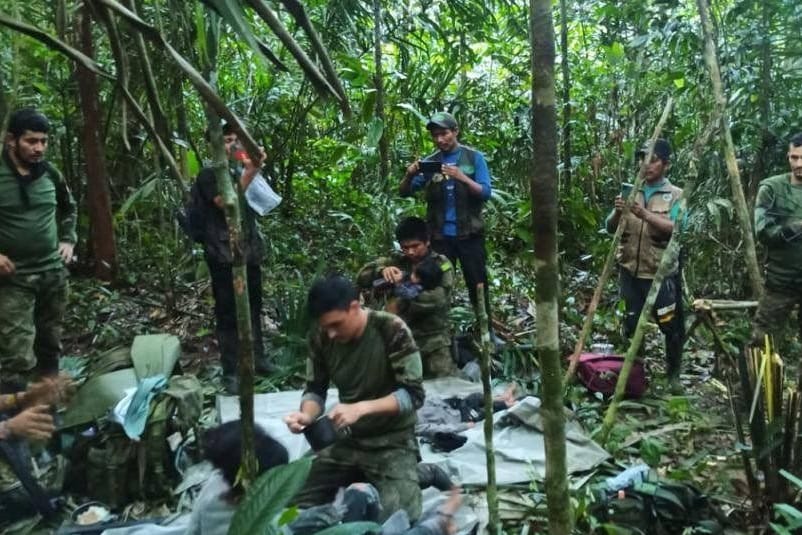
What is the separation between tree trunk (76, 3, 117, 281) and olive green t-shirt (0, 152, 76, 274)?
2.18 m

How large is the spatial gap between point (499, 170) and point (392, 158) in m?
1.32

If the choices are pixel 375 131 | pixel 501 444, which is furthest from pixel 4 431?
pixel 375 131

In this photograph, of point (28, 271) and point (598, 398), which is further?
point (598, 398)

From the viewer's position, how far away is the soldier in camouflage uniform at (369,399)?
2.92 meters

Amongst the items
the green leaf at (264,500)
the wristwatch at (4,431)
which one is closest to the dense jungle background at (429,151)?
the green leaf at (264,500)

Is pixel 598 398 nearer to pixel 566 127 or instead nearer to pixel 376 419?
pixel 376 419

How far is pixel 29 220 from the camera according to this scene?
3.93m

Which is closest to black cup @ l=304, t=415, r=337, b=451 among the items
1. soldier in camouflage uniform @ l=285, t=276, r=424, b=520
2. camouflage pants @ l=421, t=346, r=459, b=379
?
soldier in camouflage uniform @ l=285, t=276, r=424, b=520

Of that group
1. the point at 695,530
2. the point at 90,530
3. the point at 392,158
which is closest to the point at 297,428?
the point at 90,530

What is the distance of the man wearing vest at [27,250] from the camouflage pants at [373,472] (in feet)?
6.07

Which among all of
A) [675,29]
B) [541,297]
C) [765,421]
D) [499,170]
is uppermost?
[675,29]

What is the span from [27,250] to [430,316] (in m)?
2.39

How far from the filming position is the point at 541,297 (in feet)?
6.94

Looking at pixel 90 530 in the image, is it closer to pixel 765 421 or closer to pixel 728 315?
pixel 765 421
